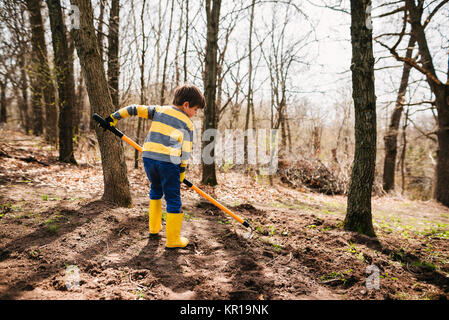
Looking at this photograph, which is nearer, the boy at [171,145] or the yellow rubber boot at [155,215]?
the boy at [171,145]

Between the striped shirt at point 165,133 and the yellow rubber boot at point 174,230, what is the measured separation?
685 millimetres

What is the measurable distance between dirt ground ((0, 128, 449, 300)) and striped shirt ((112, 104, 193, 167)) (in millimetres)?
1198

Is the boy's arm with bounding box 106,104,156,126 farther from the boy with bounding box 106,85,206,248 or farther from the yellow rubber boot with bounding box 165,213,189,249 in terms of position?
the yellow rubber boot with bounding box 165,213,189,249

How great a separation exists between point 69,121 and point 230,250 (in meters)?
7.18

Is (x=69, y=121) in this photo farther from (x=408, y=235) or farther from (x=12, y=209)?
(x=408, y=235)

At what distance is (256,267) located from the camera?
2.72 meters

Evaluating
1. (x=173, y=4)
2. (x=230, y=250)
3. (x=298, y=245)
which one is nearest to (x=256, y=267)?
(x=230, y=250)

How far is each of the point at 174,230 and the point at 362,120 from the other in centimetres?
331

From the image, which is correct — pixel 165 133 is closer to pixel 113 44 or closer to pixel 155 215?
pixel 155 215

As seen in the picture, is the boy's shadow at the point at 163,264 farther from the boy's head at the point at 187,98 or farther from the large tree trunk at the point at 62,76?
the large tree trunk at the point at 62,76

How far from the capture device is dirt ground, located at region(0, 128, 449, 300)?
2213 mm

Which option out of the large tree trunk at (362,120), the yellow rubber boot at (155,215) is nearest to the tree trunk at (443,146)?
the large tree trunk at (362,120)

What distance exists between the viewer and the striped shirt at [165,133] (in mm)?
2844

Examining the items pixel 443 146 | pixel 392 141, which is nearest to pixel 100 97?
pixel 443 146
